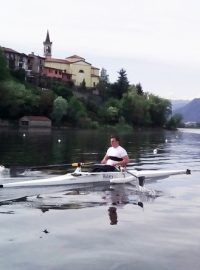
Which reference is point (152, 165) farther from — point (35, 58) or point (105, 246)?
point (35, 58)

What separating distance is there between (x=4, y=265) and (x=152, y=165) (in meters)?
23.6

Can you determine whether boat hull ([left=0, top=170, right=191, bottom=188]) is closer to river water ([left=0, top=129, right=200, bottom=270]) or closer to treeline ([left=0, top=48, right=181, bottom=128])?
river water ([left=0, top=129, right=200, bottom=270])

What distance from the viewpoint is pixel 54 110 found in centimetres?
11525

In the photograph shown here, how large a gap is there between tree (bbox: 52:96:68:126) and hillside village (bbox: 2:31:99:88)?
36.3 metres

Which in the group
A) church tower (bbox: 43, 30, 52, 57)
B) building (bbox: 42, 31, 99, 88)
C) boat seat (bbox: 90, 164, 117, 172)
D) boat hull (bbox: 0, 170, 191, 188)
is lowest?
boat hull (bbox: 0, 170, 191, 188)

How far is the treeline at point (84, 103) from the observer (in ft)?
371

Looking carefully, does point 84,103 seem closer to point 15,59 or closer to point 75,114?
point 15,59

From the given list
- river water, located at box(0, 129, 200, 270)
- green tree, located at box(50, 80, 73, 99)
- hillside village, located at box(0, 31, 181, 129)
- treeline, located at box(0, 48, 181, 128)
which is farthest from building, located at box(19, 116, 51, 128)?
river water, located at box(0, 129, 200, 270)

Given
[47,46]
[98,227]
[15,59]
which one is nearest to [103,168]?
[98,227]

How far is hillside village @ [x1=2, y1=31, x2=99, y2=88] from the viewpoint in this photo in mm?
152250

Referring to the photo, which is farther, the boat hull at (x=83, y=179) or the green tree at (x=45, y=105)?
the green tree at (x=45, y=105)

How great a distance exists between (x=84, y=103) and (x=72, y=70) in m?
27.5

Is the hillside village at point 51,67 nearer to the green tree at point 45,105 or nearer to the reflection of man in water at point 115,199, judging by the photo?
the green tree at point 45,105

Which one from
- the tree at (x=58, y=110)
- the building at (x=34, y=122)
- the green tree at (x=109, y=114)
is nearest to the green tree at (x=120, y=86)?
the green tree at (x=109, y=114)
